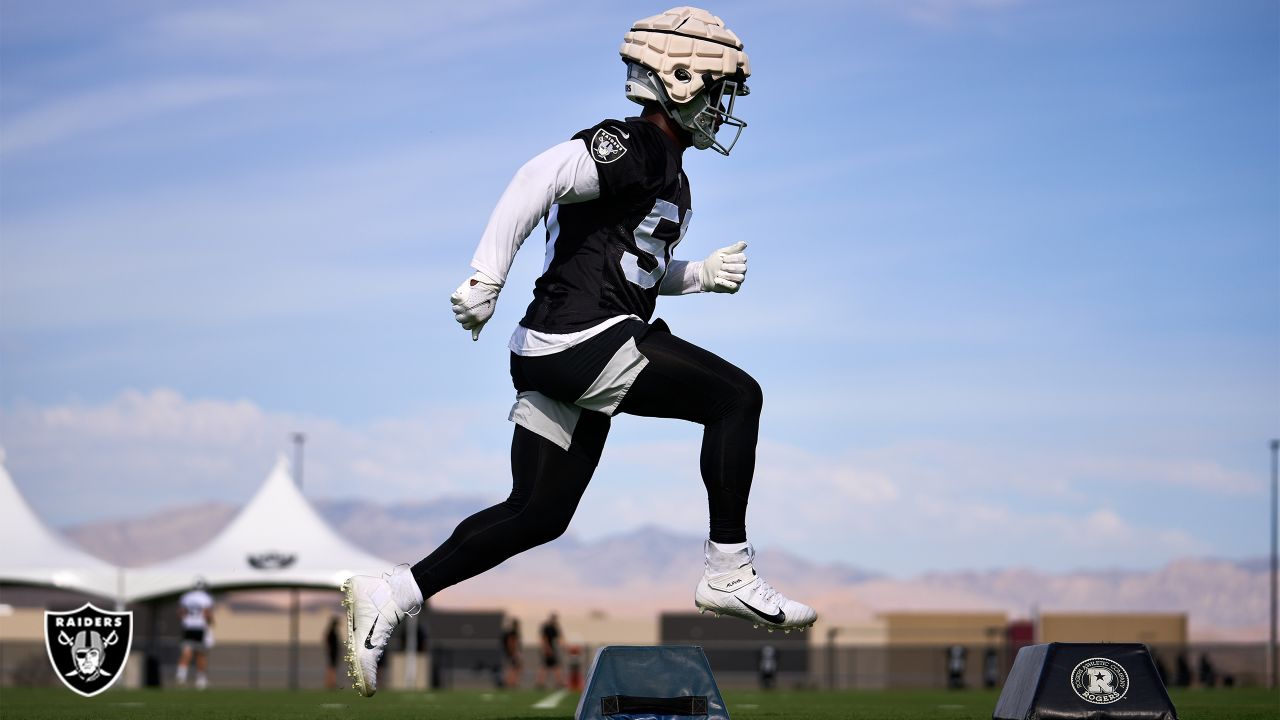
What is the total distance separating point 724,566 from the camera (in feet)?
18.7

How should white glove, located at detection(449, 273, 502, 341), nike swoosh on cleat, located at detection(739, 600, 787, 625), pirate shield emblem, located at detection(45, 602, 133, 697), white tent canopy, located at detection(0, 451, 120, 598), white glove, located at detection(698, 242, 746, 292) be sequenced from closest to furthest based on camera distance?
white glove, located at detection(449, 273, 502, 341)
nike swoosh on cleat, located at detection(739, 600, 787, 625)
white glove, located at detection(698, 242, 746, 292)
pirate shield emblem, located at detection(45, 602, 133, 697)
white tent canopy, located at detection(0, 451, 120, 598)

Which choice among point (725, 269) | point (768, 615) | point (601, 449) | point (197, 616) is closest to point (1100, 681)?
point (768, 615)

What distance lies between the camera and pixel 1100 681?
17.8 ft

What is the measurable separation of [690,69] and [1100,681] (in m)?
2.82

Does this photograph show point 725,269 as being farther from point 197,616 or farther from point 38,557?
point 38,557

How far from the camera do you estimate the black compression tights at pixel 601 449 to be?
18.5 ft

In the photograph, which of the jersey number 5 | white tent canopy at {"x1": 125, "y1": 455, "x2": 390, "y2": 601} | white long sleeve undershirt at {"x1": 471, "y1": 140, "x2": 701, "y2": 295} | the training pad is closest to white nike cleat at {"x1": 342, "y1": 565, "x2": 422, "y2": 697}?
the training pad

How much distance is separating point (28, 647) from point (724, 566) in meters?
29.1

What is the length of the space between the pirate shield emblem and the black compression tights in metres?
3.75

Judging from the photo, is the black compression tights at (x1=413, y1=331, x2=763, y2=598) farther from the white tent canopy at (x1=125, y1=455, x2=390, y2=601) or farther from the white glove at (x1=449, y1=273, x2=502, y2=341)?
the white tent canopy at (x1=125, y1=455, x2=390, y2=601)

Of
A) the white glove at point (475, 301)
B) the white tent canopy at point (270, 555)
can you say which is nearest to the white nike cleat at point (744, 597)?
the white glove at point (475, 301)

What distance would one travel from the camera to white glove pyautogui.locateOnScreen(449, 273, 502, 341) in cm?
534

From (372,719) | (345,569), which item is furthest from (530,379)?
(345,569)

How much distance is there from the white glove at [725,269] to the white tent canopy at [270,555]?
57.5 ft
